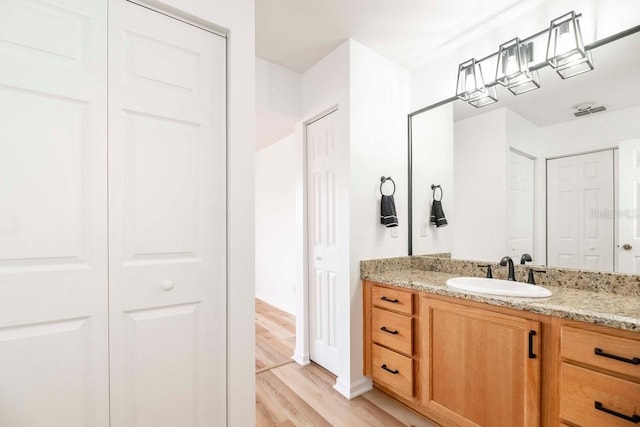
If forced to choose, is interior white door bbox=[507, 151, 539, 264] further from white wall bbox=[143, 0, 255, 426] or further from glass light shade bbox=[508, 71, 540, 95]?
white wall bbox=[143, 0, 255, 426]

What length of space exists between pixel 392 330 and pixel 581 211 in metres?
1.29

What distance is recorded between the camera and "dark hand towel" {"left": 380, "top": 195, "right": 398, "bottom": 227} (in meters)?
2.24

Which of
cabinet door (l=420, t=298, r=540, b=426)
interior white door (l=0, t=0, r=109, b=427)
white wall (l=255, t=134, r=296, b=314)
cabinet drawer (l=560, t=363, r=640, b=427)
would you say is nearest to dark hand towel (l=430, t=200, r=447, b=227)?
cabinet door (l=420, t=298, r=540, b=426)

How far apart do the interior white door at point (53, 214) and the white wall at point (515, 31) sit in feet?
6.94

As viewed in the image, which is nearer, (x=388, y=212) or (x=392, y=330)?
(x=392, y=330)

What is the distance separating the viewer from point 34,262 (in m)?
1.04

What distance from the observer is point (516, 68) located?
5.93ft

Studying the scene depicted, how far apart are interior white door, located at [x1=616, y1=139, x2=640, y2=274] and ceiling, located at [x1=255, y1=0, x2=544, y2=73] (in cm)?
100

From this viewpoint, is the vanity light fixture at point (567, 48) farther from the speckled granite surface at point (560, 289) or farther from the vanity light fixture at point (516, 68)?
the speckled granite surface at point (560, 289)

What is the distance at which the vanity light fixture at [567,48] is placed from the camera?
1.56m

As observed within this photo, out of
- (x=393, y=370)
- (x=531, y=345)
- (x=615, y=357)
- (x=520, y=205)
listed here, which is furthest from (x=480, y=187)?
(x=393, y=370)

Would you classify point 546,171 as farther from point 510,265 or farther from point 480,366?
point 480,366

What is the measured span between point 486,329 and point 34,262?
1942 mm

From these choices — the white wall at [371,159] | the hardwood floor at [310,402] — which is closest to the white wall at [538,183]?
the white wall at [371,159]
